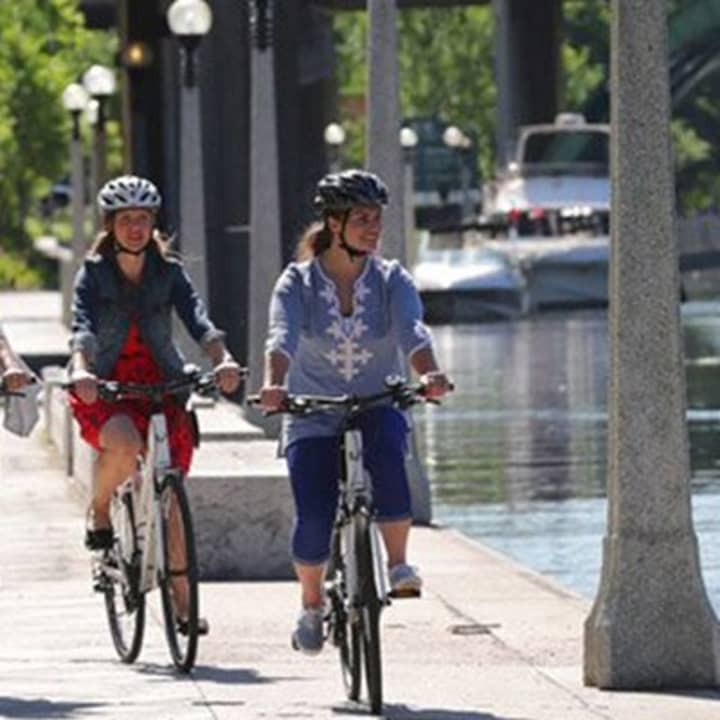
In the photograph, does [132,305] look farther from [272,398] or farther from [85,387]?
[272,398]

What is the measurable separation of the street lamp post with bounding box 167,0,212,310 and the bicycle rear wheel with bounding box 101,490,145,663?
16.4m

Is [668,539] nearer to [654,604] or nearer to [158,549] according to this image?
[654,604]

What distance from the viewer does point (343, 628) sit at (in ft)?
Result: 42.6

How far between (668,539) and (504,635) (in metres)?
2.32

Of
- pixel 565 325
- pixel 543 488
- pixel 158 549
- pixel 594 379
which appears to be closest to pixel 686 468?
pixel 158 549

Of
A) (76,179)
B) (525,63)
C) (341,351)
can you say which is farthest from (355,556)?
(525,63)

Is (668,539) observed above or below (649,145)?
below

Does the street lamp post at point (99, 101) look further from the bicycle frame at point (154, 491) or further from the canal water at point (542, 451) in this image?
the bicycle frame at point (154, 491)

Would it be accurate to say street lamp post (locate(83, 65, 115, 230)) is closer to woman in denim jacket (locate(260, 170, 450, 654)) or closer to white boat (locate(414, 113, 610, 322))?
white boat (locate(414, 113, 610, 322))

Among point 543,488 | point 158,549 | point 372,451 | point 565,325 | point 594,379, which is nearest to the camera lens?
point 372,451

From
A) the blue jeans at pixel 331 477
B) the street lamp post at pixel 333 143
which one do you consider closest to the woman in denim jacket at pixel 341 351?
the blue jeans at pixel 331 477

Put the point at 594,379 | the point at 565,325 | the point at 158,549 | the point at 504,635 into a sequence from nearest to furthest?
the point at 158,549, the point at 504,635, the point at 594,379, the point at 565,325

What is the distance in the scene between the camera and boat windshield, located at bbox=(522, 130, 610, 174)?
79312mm

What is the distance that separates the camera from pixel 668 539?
1327cm
